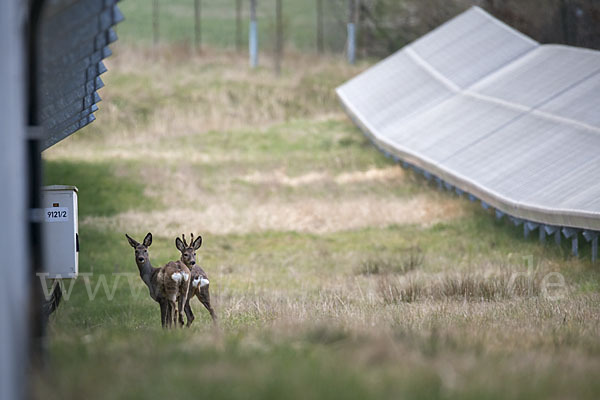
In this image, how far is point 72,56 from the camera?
10.3 metres

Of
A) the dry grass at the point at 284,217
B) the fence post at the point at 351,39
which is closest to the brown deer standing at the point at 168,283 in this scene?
the dry grass at the point at 284,217

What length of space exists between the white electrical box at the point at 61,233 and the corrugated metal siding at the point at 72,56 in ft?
4.30

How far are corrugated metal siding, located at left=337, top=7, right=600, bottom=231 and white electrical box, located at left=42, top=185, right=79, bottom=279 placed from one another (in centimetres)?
802

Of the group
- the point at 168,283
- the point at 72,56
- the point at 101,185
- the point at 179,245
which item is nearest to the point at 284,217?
the point at 101,185

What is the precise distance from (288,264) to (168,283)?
9384 mm

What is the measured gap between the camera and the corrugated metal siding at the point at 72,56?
845 cm

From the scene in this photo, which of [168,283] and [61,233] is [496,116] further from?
[168,283]

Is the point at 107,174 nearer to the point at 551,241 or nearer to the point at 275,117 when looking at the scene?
the point at 275,117

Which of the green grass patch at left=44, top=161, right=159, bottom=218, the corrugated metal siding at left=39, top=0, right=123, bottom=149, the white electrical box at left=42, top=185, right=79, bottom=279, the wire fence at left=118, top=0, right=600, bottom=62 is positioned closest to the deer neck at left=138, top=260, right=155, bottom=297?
the white electrical box at left=42, top=185, right=79, bottom=279

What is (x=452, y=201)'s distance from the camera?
23.6 m

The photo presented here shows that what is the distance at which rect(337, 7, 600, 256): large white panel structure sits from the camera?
17.0 meters

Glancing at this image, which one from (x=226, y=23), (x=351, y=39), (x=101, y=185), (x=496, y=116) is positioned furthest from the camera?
(x=226, y=23)

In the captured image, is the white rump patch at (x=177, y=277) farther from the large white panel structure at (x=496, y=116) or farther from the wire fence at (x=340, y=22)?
the wire fence at (x=340, y=22)

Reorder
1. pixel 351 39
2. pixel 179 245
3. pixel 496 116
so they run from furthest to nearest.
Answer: pixel 351 39
pixel 496 116
pixel 179 245
